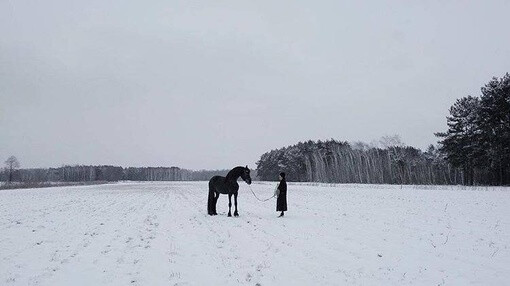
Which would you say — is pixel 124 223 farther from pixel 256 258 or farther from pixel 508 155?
pixel 508 155

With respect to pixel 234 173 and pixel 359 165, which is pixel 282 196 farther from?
pixel 359 165

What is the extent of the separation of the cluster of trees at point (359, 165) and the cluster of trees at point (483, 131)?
57.7 ft

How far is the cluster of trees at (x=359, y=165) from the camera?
83.2m

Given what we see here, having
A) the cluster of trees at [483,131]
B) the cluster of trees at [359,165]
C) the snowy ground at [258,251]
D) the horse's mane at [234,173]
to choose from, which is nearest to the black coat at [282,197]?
the snowy ground at [258,251]

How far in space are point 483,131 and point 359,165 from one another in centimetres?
4502

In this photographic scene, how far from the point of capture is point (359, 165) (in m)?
90.8

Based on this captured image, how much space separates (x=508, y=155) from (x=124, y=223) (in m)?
43.3

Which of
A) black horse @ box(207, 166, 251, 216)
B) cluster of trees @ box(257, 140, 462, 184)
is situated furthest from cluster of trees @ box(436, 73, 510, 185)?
black horse @ box(207, 166, 251, 216)

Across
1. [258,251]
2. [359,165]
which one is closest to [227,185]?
[258,251]

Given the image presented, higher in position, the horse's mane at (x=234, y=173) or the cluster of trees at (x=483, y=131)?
the cluster of trees at (x=483, y=131)

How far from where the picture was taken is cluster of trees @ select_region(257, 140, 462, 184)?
3275 inches

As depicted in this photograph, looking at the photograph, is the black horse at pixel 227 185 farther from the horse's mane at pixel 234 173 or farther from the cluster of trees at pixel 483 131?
the cluster of trees at pixel 483 131

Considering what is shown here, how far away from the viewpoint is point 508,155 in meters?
42.3

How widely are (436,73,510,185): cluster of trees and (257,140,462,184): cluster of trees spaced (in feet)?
57.7
